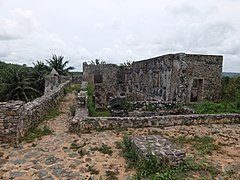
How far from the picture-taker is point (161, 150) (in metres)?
5.01

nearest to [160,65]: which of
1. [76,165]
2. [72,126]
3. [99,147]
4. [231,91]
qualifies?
[231,91]

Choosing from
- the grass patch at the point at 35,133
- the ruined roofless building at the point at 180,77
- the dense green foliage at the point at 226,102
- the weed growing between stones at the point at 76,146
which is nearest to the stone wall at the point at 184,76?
the ruined roofless building at the point at 180,77

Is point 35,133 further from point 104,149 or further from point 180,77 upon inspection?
point 180,77

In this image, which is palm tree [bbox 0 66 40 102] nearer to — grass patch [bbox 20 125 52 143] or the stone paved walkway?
grass patch [bbox 20 125 52 143]

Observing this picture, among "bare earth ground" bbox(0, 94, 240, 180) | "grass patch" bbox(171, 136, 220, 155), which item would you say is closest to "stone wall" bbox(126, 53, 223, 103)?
"bare earth ground" bbox(0, 94, 240, 180)

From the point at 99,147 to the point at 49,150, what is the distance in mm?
1242

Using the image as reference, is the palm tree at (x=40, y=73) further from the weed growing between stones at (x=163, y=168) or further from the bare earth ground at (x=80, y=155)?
the weed growing between stones at (x=163, y=168)

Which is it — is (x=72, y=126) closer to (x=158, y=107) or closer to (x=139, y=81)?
(x=158, y=107)

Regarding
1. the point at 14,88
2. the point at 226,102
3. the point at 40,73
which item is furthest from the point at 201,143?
the point at 40,73

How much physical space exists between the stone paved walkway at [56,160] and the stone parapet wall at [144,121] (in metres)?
0.67

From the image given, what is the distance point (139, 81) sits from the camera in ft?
68.6

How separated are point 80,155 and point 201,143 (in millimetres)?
3411

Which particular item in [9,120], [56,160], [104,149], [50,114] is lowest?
[56,160]

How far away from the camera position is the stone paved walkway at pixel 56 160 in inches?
179
